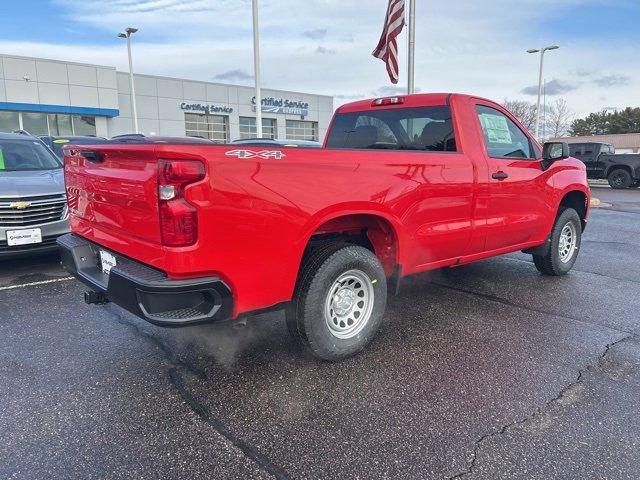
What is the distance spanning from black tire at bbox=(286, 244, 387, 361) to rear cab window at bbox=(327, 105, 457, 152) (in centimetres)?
145

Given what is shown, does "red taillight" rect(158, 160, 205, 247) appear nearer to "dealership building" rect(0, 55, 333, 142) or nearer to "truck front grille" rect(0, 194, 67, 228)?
"truck front grille" rect(0, 194, 67, 228)

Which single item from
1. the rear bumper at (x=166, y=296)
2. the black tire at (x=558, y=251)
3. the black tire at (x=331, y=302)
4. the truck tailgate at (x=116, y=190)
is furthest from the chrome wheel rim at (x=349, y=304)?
the black tire at (x=558, y=251)

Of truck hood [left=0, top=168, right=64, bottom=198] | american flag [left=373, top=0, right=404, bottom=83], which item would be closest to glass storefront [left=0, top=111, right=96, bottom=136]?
american flag [left=373, top=0, right=404, bottom=83]

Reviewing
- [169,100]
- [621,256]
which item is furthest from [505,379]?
[169,100]

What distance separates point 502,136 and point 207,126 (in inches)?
1468

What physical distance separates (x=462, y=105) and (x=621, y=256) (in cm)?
443

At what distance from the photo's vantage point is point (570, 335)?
388cm

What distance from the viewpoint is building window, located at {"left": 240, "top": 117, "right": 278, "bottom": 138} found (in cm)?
4091

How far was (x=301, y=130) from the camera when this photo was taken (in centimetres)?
4484

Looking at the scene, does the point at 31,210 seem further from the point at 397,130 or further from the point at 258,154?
the point at 397,130

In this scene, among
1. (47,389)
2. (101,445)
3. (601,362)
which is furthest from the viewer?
(601,362)

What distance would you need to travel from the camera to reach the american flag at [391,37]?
933cm

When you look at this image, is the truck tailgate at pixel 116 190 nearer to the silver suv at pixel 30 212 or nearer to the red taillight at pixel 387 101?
the silver suv at pixel 30 212

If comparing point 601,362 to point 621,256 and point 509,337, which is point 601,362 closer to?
point 509,337
